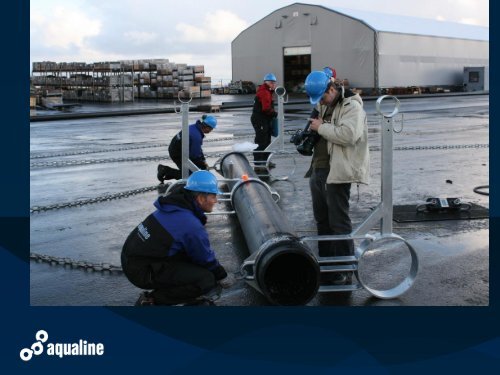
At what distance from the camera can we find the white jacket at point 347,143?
4.78 meters

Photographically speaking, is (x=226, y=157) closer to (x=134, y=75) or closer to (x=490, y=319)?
(x=490, y=319)

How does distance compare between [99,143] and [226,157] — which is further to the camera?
[99,143]

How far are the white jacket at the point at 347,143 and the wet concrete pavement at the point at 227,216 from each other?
3.05 feet

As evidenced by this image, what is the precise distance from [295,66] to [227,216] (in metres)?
38.6

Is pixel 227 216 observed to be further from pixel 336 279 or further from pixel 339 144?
pixel 339 144

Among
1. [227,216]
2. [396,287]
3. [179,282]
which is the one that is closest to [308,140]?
[396,287]

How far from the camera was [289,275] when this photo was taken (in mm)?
4797

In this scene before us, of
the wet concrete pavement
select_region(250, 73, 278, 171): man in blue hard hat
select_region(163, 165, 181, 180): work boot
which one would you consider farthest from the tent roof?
select_region(163, 165, 181, 180): work boot

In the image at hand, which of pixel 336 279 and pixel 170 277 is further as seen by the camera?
pixel 336 279

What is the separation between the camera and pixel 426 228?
6.82 m

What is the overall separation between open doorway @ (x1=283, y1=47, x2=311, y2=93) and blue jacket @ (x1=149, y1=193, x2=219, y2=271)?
4023 cm

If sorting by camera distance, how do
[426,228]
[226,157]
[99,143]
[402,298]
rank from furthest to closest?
[99,143], [226,157], [426,228], [402,298]

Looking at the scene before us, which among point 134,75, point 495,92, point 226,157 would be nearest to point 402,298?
point 495,92
